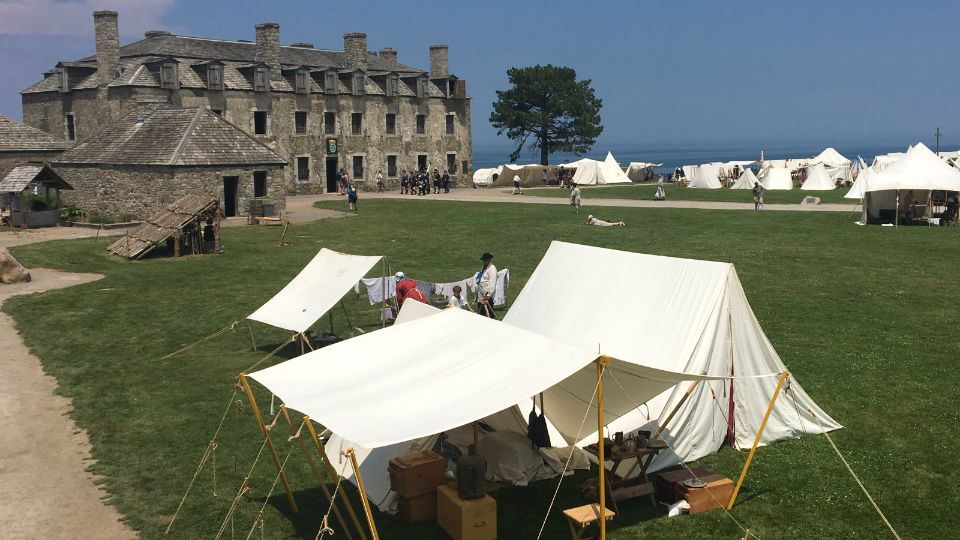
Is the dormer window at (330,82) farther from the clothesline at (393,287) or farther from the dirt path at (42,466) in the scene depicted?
the dirt path at (42,466)

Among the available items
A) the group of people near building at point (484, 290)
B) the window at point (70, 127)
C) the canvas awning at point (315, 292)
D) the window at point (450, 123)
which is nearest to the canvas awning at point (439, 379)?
the canvas awning at point (315, 292)

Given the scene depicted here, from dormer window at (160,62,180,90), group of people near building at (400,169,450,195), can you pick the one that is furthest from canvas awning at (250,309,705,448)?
group of people near building at (400,169,450,195)

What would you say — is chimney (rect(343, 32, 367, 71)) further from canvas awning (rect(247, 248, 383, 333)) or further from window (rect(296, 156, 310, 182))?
canvas awning (rect(247, 248, 383, 333))

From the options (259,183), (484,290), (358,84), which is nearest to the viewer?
(484,290)

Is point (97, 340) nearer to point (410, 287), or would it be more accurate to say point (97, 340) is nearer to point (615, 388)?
point (410, 287)

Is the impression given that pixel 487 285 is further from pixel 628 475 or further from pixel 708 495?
pixel 708 495

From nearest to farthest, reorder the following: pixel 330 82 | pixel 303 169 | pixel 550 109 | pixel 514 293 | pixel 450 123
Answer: pixel 514 293 → pixel 303 169 → pixel 330 82 → pixel 450 123 → pixel 550 109

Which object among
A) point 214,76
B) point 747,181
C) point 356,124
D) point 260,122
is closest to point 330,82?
point 356,124

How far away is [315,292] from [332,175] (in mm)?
39305

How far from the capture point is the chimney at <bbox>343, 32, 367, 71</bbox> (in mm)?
57656

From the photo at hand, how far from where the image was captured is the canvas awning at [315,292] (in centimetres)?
1667

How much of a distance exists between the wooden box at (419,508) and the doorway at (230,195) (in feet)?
98.3

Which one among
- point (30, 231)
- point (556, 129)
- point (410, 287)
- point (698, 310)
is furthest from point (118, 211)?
point (556, 129)

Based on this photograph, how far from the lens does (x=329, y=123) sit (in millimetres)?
54906
